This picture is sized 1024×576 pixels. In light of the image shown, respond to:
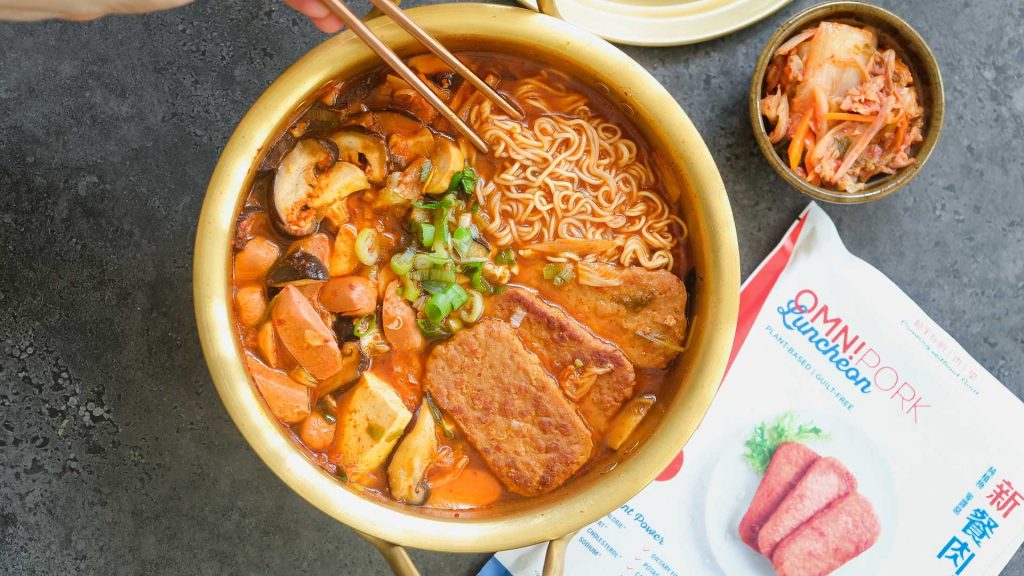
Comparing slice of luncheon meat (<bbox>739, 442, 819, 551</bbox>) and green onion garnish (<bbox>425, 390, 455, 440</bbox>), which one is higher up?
green onion garnish (<bbox>425, 390, 455, 440</bbox>)

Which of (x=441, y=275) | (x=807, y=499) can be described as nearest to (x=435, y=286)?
(x=441, y=275)

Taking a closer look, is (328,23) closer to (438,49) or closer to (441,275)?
(438,49)

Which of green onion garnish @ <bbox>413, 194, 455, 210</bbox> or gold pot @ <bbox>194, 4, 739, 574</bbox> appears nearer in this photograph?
gold pot @ <bbox>194, 4, 739, 574</bbox>

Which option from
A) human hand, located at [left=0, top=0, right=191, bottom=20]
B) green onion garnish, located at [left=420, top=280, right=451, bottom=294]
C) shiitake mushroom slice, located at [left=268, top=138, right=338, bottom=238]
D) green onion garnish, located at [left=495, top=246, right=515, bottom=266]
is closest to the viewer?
human hand, located at [left=0, top=0, right=191, bottom=20]

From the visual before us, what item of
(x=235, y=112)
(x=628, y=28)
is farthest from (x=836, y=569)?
(x=235, y=112)

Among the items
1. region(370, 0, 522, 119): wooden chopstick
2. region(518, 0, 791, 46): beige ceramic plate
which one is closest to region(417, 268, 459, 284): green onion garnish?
region(370, 0, 522, 119): wooden chopstick

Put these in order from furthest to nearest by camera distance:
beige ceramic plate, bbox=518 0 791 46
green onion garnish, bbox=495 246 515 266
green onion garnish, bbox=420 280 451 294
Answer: beige ceramic plate, bbox=518 0 791 46 < green onion garnish, bbox=495 246 515 266 < green onion garnish, bbox=420 280 451 294

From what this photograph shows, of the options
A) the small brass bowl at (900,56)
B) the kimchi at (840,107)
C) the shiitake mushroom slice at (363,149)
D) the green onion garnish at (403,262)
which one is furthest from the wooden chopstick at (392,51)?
the kimchi at (840,107)

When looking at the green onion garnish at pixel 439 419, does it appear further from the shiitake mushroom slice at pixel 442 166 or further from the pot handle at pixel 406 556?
the shiitake mushroom slice at pixel 442 166

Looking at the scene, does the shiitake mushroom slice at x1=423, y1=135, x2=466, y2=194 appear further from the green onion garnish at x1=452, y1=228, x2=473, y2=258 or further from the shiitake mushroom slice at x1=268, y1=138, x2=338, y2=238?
the shiitake mushroom slice at x1=268, y1=138, x2=338, y2=238
